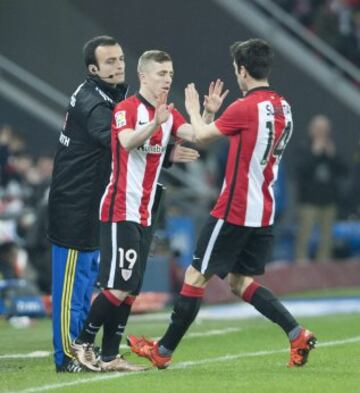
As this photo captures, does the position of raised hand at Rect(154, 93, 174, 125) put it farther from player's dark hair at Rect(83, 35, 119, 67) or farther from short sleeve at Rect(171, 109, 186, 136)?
player's dark hair at Rect(83, 35, 119, 67)

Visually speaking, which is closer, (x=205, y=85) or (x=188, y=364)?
(x=188, y=364)

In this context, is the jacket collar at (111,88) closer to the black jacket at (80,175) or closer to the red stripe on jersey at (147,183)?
the black jacket at (80,175)

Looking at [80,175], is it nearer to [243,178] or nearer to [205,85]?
[243,178]

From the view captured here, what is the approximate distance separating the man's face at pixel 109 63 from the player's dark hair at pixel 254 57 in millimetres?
843

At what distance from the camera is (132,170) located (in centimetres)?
1009

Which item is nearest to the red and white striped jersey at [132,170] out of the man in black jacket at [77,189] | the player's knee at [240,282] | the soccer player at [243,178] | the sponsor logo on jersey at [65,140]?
the soccer player at [243,178]

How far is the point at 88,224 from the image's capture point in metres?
10.6

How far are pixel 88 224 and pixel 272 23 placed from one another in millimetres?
12953

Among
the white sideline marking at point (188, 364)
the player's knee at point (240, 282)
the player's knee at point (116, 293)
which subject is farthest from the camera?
the player's knee at point (240, 282)

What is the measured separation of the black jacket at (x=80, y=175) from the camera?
10.5 metres

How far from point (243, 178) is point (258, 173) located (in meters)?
0.11

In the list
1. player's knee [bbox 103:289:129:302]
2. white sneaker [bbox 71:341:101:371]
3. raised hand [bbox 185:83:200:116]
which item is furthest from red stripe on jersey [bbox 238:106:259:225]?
white sneaker [bbox 71:341:101:371]

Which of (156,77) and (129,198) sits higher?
(156,77)

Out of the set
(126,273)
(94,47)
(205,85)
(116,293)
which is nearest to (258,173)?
(126,273)
